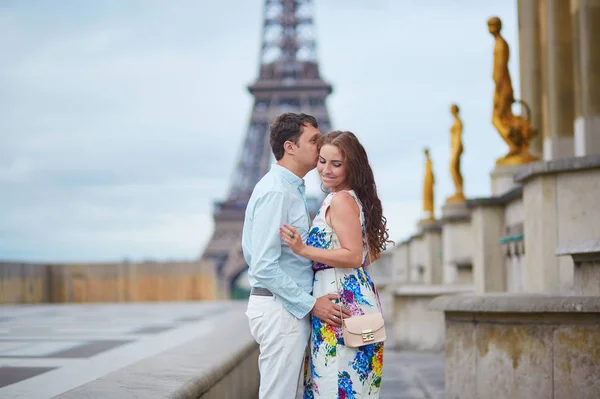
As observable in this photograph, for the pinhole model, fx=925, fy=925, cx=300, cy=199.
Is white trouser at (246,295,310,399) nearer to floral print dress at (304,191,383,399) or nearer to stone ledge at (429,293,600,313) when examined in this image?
floral print dress at (304,191,383,399)

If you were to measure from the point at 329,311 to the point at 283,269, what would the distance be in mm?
326

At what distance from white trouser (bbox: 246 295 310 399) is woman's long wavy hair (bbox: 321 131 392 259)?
20.5 inches

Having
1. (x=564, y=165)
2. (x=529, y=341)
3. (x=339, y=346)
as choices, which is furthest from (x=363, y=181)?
(x=564, y=165)

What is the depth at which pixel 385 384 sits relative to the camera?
928 cm

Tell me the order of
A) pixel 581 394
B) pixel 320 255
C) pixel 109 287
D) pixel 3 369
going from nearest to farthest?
pixel 320 255 < pixel 581 394 < pixel 3 369 < pixel 109 287

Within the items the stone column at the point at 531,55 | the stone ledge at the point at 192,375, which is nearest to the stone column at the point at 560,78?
the stone column at the point at 531,55

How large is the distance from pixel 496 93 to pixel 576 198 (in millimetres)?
4360

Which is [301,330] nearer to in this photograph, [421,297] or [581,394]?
[581,394]

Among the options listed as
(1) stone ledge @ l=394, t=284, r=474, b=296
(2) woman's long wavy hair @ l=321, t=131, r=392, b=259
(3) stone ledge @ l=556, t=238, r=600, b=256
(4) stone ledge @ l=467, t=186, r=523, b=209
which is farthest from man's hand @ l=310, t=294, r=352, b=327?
(1) stone ledge @ l=394, t=284, r=474, b=296

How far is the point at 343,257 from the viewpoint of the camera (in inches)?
162

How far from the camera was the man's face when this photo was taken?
437 cm

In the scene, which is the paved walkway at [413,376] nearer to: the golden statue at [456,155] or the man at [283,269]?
the man at [283,269]

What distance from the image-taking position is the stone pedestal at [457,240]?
15.4 meters

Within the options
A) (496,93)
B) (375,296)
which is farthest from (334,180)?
(496,93)
